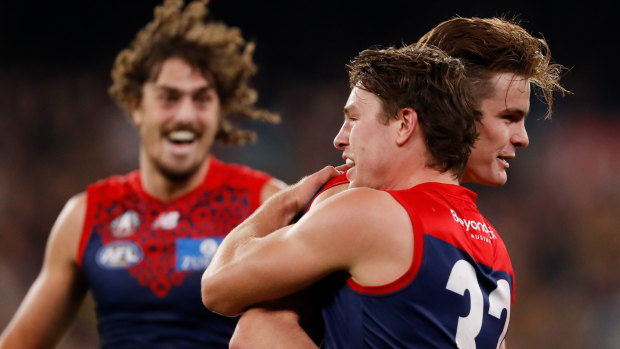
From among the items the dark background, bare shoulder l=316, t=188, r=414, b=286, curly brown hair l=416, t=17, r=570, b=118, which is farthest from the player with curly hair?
the dark background

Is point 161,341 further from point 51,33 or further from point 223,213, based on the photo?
point 51,33

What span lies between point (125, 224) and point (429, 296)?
2.26 meters

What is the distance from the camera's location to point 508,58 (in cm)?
237

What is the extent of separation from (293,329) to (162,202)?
2000mm

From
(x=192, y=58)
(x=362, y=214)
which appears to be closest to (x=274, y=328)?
(x=362, y=214)

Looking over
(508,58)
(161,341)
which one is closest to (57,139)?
(161,341)

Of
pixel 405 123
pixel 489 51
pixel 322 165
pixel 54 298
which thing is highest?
pixel 489 51

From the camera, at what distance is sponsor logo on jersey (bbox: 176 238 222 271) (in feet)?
11.9

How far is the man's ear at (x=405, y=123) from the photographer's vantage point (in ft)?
6.60

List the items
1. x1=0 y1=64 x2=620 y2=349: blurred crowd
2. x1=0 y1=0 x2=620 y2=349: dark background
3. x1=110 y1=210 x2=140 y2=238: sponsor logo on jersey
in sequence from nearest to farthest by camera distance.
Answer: x1=110 y1=210 x2=140 y2=238: sponsor logo on jersey
x1=0 y1=64 x2=620 y2=349: blurred crowd
x1=0 y1=0 x2=620 y2=349: dark background

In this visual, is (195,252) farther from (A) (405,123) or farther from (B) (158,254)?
(A) (405,123)

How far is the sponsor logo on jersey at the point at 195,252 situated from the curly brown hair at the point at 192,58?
0.77m

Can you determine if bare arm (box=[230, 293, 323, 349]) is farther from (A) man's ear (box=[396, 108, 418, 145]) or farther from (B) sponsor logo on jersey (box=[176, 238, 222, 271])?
(B) sponsor logo on jersey (box=[176, 238, 222, 271])

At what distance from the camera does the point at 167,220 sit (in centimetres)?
382
